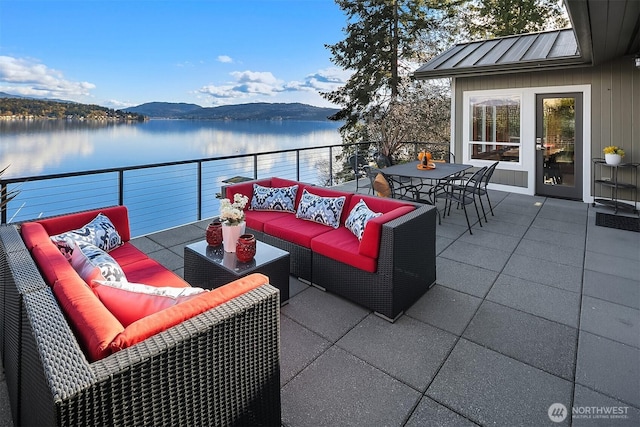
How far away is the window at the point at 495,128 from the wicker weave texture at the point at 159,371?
23.7ft

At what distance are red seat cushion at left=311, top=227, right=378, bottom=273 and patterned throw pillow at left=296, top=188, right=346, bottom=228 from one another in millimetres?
222

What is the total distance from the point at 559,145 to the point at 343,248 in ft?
19.3

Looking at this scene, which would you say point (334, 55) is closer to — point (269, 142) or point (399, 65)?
point (399, 65)

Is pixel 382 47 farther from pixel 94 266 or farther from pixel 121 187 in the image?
pixel 94 266

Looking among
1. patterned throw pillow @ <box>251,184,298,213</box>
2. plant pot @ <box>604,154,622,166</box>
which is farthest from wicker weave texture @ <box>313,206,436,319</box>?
plant pot @ <box>604,154,622,166</box>

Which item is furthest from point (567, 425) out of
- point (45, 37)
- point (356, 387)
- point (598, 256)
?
point (45, 37)

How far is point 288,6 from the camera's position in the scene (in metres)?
12.6

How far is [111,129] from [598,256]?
8.13 metres

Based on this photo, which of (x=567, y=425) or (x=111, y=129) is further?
(x=111, y=129)

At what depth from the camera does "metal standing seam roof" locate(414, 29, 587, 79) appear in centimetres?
601

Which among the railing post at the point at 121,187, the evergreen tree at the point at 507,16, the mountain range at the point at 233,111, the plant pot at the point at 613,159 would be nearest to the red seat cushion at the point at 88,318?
the railing post at the point at 121,187

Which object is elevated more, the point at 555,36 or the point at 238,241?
the point at 555,36

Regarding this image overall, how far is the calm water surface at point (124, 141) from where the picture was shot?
4.97 m

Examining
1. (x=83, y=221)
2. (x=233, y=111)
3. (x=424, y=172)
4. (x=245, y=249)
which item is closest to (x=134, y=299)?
(x=245, y=249)
